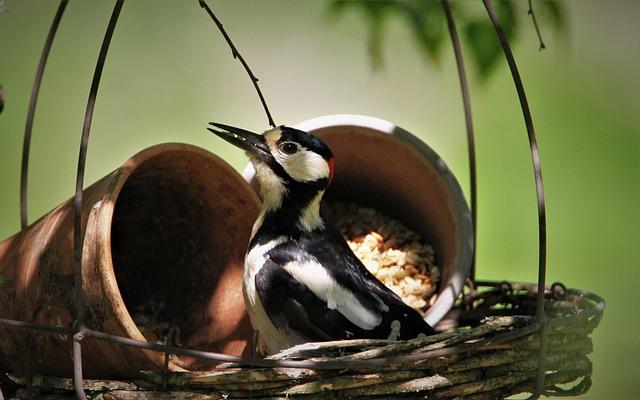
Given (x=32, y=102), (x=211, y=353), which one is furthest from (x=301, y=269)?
(x=32, y=102)

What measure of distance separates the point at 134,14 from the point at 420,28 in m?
2.17

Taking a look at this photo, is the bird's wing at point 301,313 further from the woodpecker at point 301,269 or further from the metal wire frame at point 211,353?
the metal wire frame at point 211,353

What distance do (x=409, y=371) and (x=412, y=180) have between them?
88 centimetres

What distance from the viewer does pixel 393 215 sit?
7.39ft

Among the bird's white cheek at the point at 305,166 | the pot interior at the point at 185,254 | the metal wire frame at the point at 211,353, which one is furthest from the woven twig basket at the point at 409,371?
the bird's white cheek at the point at 305,166

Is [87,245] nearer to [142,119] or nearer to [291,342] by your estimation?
[291,342]

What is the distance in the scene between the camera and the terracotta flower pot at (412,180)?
198 cm

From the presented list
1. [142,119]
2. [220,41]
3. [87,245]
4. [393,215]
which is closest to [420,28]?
[393,215]

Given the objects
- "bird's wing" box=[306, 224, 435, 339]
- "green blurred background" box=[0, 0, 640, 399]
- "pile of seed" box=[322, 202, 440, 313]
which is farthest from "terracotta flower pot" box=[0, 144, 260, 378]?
"green blurred background" box=[0, 0, 640, 399]

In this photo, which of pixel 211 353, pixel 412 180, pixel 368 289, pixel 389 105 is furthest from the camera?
pixel 389 105

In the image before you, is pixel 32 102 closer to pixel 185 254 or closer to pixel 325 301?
pixel 185 254

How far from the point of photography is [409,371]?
4.25 ft

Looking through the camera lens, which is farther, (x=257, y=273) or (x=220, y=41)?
(x=220, y=41)

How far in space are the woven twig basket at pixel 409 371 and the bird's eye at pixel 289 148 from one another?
0.60 meters
